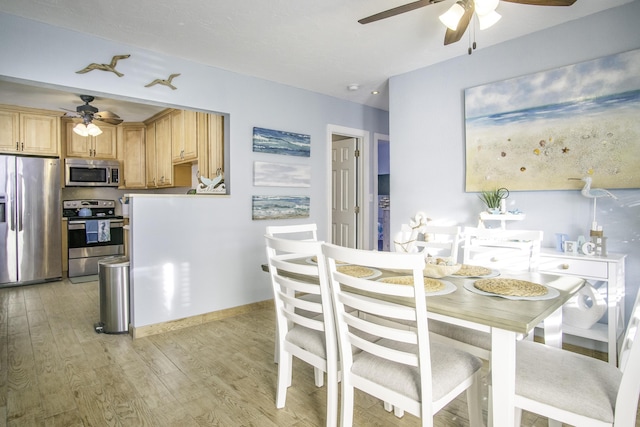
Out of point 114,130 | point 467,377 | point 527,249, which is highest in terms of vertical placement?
point 114,130

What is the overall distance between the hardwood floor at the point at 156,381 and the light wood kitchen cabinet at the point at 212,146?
5.31 ft

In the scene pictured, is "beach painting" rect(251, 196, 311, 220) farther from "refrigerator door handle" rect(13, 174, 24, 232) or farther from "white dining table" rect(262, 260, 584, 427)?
"refrigerator door handle" rect(13, 174, 24, 232)

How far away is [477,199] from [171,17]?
2.87m

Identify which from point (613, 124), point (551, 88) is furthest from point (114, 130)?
point (613, 124)

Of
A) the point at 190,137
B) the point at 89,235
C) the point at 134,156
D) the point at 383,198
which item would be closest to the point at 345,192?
the point at 383,198

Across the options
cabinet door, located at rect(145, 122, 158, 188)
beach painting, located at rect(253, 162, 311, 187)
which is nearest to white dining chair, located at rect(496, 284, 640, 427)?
beach painting, located at rect(253, 162, 311, 187)

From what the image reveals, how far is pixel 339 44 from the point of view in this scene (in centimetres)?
299

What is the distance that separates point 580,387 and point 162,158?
5.23m

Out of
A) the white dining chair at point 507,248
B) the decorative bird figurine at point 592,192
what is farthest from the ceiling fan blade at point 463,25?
the decorative bird figurine at point 592,192

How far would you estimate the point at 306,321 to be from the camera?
1696 millimetres

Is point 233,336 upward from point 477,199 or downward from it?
downward

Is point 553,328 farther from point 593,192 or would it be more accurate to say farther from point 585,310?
point 593,192

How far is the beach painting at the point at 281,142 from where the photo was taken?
12.3ft

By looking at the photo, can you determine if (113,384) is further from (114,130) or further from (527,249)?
(114,130)
